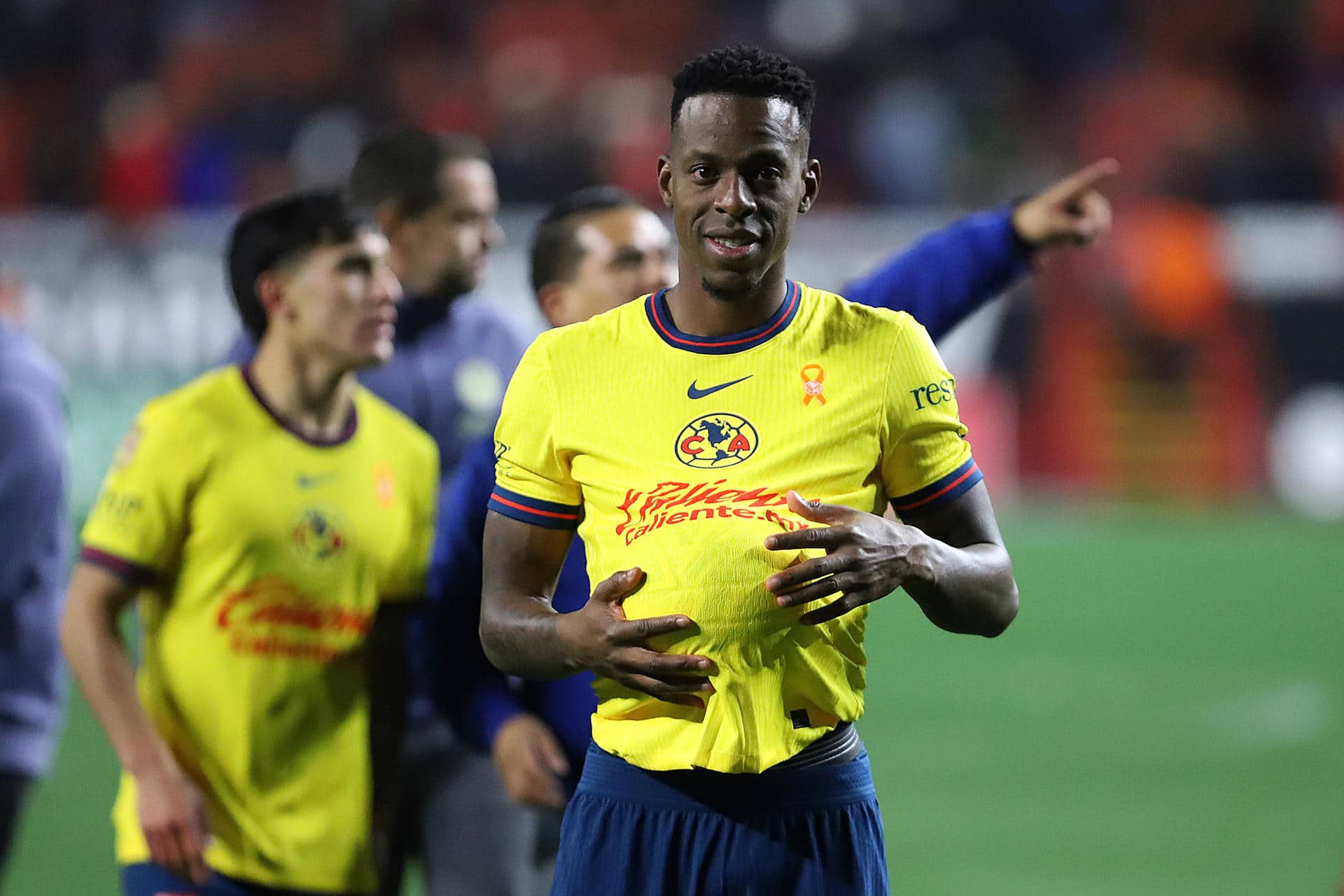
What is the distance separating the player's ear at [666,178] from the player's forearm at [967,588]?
2.09 ft

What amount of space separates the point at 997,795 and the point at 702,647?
17.2 ft

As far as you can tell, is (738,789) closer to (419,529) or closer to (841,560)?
(841,560)

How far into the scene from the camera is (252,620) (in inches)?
143

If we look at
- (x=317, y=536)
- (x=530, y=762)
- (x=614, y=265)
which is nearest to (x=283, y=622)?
(x=317, y=536)

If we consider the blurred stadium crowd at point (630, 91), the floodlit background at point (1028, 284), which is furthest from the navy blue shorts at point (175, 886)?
the blurred stadium crowd at point (630, 91)

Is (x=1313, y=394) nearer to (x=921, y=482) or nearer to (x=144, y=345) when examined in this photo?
(x=144, y=345)

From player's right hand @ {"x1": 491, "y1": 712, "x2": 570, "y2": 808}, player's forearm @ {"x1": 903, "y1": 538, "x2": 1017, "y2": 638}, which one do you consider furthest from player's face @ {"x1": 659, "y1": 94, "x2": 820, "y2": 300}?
player's right hand @ {"x1": 491, "y1": 712, "x2": 570, "y2": 808}

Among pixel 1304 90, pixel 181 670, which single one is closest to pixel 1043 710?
pixel 181 670

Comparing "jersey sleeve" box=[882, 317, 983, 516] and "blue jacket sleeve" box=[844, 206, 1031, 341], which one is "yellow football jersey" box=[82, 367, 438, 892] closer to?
"blue jacket sleeve" box=[844, 206, 1031, 341]

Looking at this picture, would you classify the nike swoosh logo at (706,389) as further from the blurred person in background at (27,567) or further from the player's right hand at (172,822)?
the blurred person in background at (27,567)

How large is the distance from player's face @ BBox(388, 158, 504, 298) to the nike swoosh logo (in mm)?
2523

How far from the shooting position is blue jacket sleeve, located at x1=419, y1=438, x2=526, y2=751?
3.51 metres

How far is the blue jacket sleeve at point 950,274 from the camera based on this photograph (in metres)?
3.93

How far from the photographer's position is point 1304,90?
1891 cm
